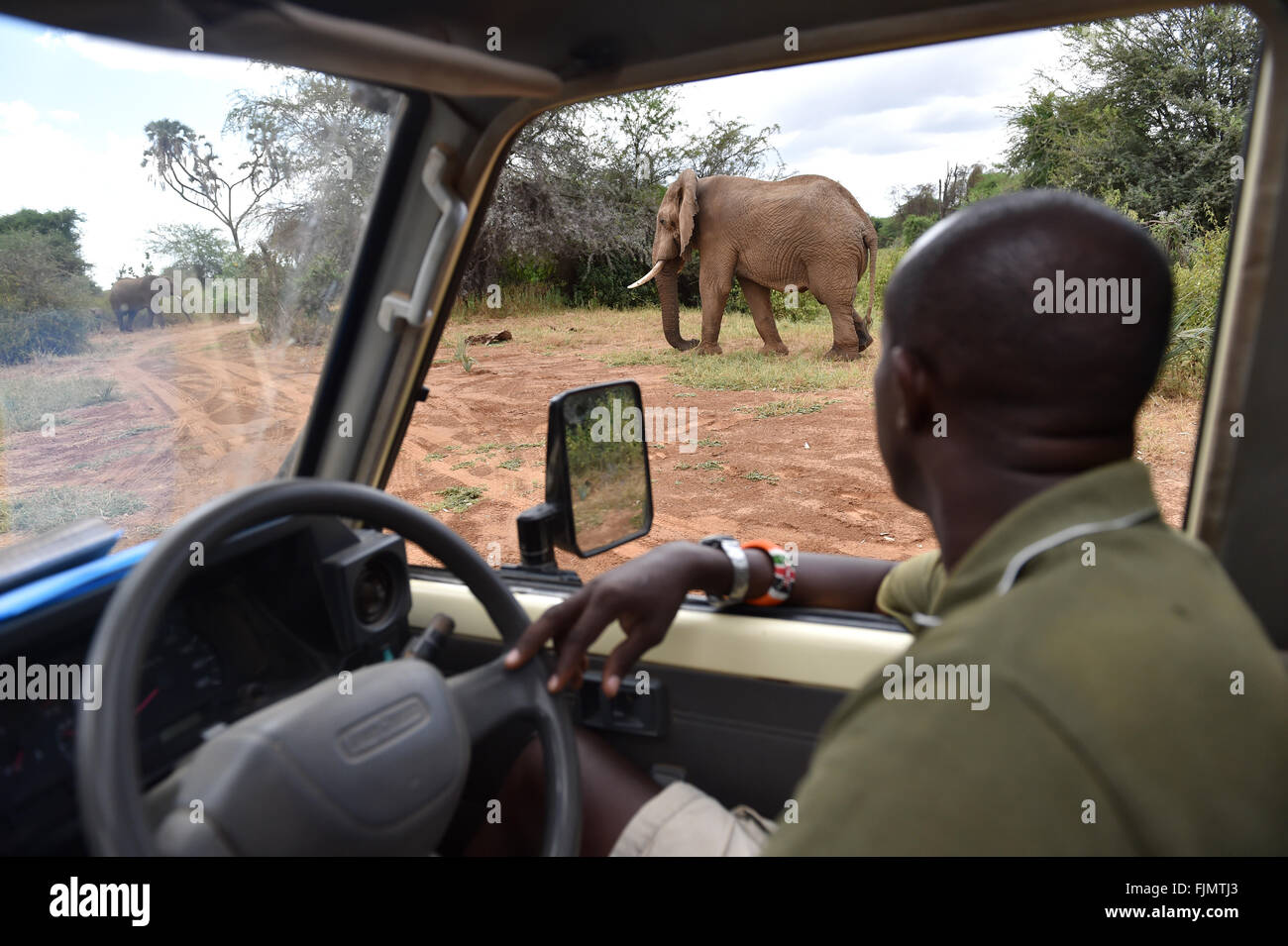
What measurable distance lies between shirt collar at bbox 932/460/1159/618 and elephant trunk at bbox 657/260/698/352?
8.96 meters

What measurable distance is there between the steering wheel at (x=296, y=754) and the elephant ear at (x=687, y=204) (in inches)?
332

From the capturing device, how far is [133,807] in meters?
0.89

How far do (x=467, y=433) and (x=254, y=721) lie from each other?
6.41 m

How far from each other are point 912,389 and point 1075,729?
422 mm

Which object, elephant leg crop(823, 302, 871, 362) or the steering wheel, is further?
elephant leg crop(823, 302, 871, 362)

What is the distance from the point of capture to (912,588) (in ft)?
4.99

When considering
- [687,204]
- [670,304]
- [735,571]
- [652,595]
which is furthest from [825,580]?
[670,304]

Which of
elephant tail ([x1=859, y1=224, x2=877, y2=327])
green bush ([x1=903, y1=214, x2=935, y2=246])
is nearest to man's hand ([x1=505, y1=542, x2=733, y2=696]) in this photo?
green bush ([x1=903, y1=214, x2=935, y2=246])

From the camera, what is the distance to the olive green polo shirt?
0.68 metres

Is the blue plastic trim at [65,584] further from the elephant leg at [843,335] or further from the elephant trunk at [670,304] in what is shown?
the elephant trunk at [670,304]

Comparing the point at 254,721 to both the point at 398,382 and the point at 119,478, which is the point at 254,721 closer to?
the point at 119,478

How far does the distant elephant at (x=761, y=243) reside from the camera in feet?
31.0

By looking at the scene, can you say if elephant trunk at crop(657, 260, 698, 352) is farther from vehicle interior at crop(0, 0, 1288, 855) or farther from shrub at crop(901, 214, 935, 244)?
vehicle interior at crop(0, 0, 1288, 855)

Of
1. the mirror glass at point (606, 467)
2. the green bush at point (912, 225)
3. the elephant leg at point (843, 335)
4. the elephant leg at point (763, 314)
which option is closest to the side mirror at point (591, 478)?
the mirror glass at point (606, 467)
